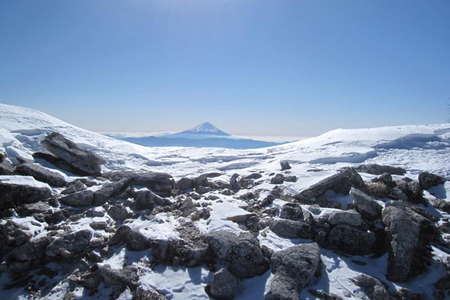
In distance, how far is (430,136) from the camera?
108 ft

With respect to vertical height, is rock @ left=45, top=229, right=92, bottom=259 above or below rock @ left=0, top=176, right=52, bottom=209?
below

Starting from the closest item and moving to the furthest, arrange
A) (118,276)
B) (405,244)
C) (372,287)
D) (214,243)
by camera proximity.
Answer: (118,276), (372,287), (405,244), (214,243)

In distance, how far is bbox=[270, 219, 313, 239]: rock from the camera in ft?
27.8

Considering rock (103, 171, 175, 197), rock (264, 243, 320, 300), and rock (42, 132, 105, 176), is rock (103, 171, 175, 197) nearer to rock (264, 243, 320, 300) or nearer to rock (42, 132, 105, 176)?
rock (42, 132, 105, 176)

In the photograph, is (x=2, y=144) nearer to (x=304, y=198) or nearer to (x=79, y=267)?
(x=79, y=267)

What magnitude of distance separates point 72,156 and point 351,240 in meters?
17.3

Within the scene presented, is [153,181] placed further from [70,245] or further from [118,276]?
Answer: [118,276]

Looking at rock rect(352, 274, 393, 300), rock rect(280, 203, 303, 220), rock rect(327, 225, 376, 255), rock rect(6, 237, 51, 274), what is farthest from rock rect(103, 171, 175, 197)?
rock rect(352, 274, 393, 300)

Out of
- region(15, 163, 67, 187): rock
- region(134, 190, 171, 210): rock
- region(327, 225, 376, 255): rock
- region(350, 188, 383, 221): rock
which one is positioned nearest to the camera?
region(327, 225, 376, 255): rock

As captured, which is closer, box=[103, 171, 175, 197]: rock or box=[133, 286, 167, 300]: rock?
box=[133, 286, 167, 300]: rock

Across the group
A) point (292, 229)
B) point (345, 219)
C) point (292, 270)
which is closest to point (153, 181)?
point (292, 229)

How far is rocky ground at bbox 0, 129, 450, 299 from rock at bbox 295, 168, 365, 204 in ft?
0.19

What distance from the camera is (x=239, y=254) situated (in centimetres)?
697

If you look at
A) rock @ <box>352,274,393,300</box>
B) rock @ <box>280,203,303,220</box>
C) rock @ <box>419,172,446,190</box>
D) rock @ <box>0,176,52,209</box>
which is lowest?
rock @ <box>352,274,393,300</box>
